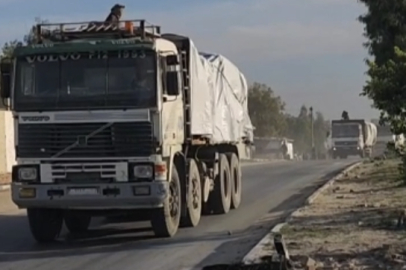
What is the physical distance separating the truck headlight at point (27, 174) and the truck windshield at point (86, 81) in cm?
97

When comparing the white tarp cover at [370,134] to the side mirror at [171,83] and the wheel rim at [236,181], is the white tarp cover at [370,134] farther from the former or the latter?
the side mirror at [171,83]

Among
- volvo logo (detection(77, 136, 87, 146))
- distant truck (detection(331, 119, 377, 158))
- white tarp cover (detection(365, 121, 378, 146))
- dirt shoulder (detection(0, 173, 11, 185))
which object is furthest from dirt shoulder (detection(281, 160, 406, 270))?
white tarp cover (detection(365, 121, 378, 146))

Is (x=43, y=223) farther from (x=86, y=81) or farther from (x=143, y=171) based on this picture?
(x=86, y=81)

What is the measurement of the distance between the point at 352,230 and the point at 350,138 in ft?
189

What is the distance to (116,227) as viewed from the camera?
18.0 meters

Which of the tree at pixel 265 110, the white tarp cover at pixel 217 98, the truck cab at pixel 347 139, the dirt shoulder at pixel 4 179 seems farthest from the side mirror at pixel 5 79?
the tree at pixel 265 110

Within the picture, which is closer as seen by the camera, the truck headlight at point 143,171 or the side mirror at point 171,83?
the truck headlight at point 143,171

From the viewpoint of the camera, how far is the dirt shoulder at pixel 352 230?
12.1 metres

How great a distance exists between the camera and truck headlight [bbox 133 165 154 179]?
48.4 feet

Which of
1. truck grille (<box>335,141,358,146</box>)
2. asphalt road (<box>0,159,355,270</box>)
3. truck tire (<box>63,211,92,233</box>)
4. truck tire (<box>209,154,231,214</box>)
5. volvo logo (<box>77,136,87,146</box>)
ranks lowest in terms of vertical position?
asphalt road (<box>0,159,355,270</box>)

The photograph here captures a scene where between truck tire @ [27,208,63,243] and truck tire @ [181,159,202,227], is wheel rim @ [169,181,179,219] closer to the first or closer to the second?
truck tire @ [181,159,202,227]

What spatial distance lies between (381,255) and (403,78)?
24.2ft

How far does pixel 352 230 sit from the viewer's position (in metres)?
15.2

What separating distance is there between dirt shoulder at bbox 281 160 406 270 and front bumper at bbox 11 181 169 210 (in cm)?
219
